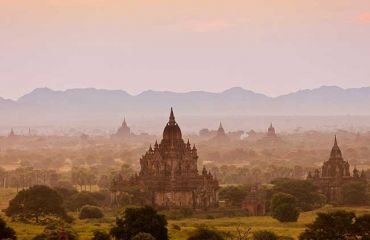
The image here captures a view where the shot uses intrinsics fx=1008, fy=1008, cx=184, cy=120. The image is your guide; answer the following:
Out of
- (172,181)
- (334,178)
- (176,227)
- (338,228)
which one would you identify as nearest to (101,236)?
(176,227)

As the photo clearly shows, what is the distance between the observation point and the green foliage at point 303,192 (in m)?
118

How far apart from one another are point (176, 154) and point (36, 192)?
22965 millimetres

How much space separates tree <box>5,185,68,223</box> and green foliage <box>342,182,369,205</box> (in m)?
38.2

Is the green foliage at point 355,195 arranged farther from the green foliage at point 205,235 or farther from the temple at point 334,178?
the green foliage at point 205,235

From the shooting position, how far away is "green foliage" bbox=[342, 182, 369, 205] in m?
121

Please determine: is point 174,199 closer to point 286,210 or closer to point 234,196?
point 234,196

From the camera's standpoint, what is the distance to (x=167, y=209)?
4500 inches

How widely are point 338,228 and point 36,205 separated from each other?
1330 inches

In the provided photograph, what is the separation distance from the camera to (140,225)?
7844 cm

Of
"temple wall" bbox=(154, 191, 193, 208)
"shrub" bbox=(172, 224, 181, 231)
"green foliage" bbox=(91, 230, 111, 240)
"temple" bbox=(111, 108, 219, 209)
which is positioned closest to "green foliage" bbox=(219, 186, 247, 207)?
"temple" bbox=(111, 108, 219, 209)

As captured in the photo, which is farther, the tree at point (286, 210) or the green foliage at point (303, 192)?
the green foliage at point (303, 192)

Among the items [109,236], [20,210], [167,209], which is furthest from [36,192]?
[109,236]

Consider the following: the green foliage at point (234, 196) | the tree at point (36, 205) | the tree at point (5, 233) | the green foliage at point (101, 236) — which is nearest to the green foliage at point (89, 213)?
the tree at point (36, 205)

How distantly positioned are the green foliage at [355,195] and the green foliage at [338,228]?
139ft
